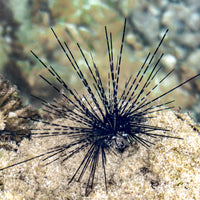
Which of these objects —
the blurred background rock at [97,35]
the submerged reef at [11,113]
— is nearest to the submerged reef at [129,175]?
the submerged reef at [11,113]

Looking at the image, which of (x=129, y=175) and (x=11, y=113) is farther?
(x=11, y=113)

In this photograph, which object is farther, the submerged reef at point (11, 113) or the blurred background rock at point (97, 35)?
the submerged reef at point (11, 113)

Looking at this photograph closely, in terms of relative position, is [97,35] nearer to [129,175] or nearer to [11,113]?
[11,113]

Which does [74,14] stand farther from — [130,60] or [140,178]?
[140,178]

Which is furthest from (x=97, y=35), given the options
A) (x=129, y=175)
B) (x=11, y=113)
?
(x=129, y=175)

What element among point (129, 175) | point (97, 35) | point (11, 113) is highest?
point (97, 35)

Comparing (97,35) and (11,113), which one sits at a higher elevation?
(97,35)

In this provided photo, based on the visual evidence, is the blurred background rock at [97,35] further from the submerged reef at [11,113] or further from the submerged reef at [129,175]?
the submerged reef at [129,175]

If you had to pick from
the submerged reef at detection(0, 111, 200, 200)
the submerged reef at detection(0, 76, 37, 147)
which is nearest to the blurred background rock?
the submerged reef at detection(0, 76, 37, 147)

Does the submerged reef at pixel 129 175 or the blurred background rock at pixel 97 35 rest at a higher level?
the blurred background rock at pixel 97 35
